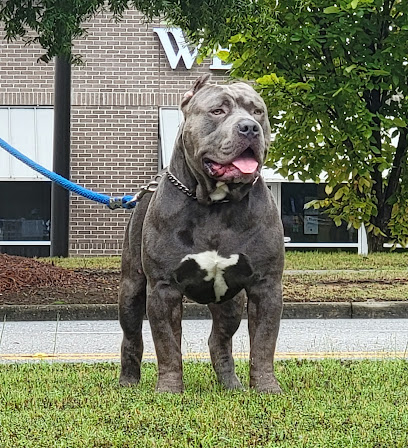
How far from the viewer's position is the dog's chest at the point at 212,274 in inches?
202

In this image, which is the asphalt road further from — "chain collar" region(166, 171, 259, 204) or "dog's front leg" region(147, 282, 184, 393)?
"chain collar" region(166, 171, 259, 204)

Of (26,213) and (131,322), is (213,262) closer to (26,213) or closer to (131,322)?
(131,322)

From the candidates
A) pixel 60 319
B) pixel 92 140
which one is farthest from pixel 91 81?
pixel 60 319

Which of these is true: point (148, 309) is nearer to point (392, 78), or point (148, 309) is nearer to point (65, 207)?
point (392, 78)

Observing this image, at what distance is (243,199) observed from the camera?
5.21 metres

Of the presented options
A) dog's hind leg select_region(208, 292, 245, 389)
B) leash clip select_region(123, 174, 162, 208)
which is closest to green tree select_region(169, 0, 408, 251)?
leash clip select_region(123, 174, 162, 208)

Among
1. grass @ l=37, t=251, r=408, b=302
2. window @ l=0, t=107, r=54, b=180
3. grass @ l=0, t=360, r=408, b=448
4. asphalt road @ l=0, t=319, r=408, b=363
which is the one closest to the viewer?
grass @ l=0, t=360, r=408, b=448

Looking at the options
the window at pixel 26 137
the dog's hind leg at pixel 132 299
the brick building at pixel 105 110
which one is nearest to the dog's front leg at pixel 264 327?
the dog's hind leg at pixel 132 299

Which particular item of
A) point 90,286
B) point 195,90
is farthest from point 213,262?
point 90,286

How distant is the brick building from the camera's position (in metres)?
23.7

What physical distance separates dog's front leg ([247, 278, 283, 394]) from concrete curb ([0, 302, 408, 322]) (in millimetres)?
6450

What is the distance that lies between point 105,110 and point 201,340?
14.9 meters

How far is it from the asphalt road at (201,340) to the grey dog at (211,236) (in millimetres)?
2514

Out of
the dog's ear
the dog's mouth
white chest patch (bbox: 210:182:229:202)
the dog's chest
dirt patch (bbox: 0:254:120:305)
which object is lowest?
dirt patch (bbox: 0:254:120:305)
